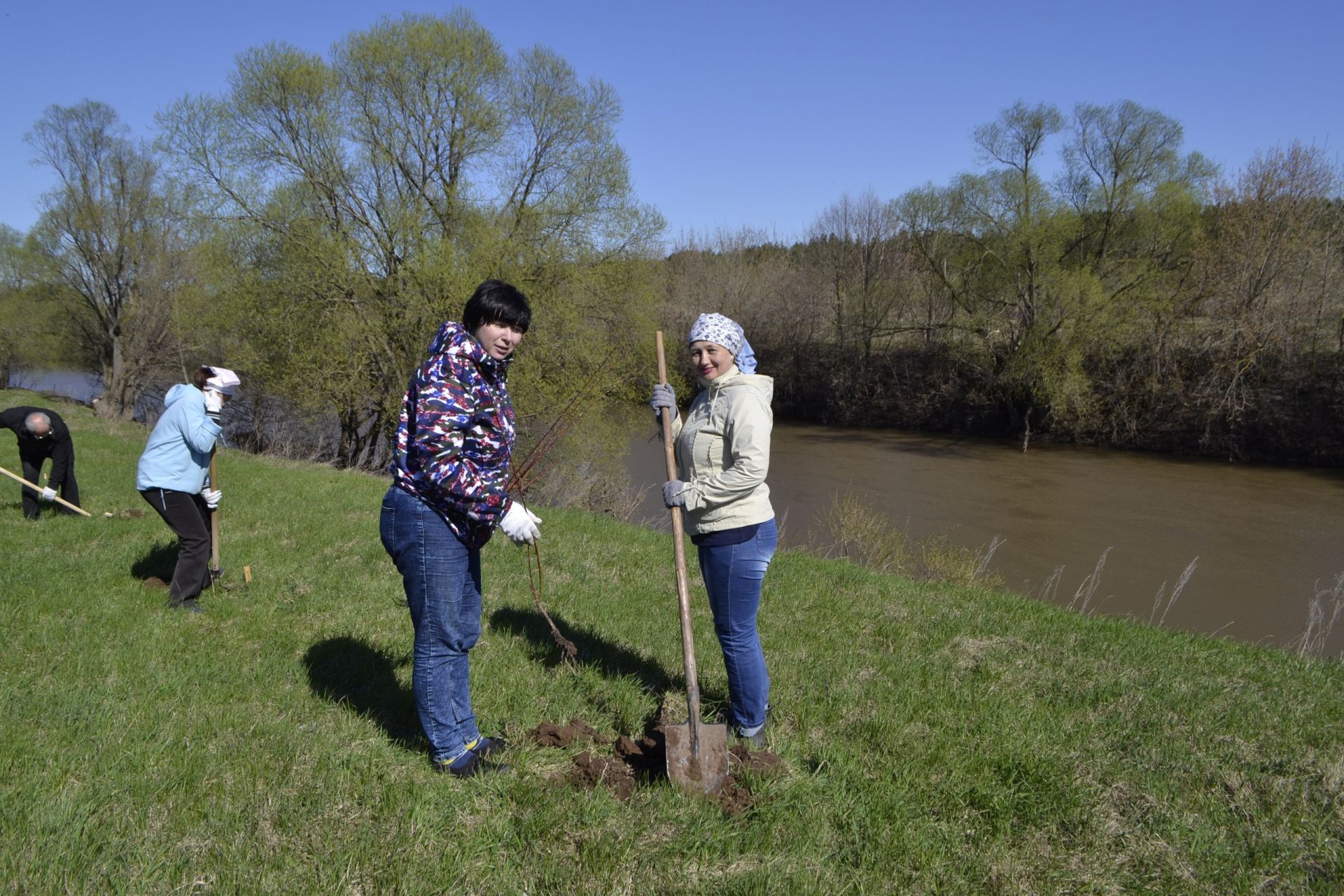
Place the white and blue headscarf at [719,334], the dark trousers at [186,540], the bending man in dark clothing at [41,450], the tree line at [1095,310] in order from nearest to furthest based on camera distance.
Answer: the white and blue headscarf at [719,334] < the dark trousers at [186,540] < the bending man in dark clothing at [41,450] < the tree line at [1095,310]

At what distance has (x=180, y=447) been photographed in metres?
5.19

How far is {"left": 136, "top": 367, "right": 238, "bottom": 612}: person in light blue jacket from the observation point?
5.08 metres

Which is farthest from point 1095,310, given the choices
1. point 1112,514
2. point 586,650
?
point 586,650

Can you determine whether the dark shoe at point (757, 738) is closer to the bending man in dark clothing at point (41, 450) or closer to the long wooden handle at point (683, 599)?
the long wooden handle at point (683, 599)

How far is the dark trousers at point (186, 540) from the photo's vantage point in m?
5.06

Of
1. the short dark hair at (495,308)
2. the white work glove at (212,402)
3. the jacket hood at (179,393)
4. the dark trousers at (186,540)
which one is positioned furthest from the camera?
the white work glove at (212,402)

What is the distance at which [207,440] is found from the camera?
515cm

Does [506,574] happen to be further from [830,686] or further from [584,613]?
[830,686]

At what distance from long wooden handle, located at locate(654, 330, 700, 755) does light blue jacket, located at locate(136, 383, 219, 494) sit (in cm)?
336

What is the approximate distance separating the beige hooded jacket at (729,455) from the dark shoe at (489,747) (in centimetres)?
127

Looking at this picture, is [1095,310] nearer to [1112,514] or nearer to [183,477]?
[1112,514]

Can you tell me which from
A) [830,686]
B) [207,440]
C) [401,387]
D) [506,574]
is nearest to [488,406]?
[830,686]

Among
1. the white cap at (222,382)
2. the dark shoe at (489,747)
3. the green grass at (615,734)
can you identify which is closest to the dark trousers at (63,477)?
the green grass at (615,734)

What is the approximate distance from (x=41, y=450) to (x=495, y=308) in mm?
7702
